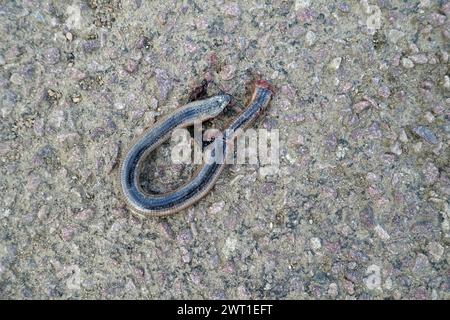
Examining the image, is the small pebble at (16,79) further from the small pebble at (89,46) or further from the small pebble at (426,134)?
the small pebble at (426,134)

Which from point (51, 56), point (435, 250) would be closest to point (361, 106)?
point (435, 250)

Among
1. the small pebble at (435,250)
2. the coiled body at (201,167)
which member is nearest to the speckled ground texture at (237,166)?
the small pebble at (435,250)

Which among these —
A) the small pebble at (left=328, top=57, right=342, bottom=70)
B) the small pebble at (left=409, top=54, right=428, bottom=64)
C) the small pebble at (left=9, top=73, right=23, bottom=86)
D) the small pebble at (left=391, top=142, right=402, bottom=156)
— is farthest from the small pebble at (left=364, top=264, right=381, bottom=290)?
the small pebble at (left=9, top=73, right=23, bottom=86)

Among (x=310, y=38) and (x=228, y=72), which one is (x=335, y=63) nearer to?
(x=310, y=38)

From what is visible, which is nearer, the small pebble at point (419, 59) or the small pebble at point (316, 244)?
the small pebble at point (316, 244)

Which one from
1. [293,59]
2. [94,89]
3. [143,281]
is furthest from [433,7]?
[143,281]
